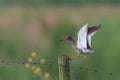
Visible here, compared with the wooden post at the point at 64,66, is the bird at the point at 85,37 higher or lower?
higher

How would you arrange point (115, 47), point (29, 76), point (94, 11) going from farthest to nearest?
point (94, 11)
point (115, 47)
point (29, 76)

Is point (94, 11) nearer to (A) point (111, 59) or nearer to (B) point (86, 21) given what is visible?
(B) point (86, 21)

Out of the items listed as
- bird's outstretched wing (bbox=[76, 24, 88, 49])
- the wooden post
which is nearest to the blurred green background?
the wooden post

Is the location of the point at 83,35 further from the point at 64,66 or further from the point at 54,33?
the point at 54,33

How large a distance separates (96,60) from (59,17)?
1.33 m

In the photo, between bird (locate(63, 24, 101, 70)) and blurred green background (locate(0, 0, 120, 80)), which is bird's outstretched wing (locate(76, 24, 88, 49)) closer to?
bird (locate(63, 24, 101, 70))

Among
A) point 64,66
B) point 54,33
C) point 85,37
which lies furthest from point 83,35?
point 54,33

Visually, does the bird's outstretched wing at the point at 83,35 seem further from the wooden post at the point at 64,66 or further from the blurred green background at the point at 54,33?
the blurred green background at the point at 54,33

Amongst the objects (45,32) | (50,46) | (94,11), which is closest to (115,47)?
(50,46)

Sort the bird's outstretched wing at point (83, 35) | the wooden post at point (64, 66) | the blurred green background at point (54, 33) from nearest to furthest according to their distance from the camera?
the bird's outstretched wing at point (83, 35) < the wooden post at point (64, 66) < the blurred green background at point (54, 33)

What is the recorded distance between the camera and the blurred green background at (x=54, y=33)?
480cm

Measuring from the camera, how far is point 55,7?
262 inches

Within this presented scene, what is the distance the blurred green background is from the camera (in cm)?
480

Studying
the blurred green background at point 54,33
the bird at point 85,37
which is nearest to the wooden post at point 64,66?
the bird at point 85,37
